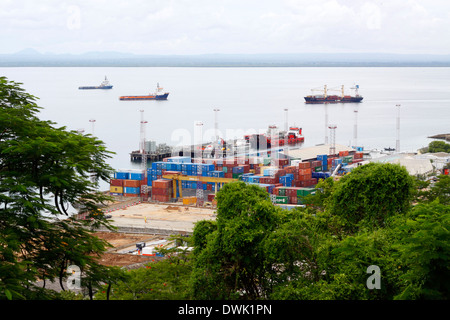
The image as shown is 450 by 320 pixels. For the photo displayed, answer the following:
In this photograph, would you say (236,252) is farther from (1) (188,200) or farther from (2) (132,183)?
(2) (132,183)

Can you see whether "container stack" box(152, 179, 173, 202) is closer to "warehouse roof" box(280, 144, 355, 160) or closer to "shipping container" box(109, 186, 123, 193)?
"shipping container" box(109, 186, 123, 193)

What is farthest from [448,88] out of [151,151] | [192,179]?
[192,179]

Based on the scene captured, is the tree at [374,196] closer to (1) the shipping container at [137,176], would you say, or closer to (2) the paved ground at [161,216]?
(2) the paved ground at [161,216]

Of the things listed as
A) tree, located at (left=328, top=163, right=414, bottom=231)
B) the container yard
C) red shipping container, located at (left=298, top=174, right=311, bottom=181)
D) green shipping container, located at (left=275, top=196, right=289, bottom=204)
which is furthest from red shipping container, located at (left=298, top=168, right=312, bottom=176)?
tree, located at (left=328, top=163, right=414, bottom=231)

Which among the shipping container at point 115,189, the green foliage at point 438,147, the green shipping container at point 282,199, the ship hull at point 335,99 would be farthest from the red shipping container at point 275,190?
the ship hull at point 335,99

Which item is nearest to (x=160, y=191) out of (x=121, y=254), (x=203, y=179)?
(x=203, y=179)
